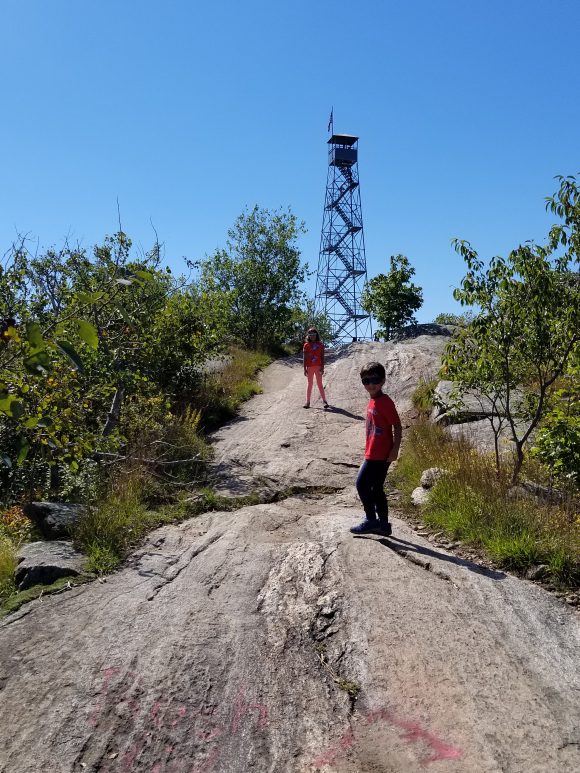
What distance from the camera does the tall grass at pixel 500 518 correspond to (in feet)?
16.7

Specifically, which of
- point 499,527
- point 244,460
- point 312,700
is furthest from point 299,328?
point 312,700

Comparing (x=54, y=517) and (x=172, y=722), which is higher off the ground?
(x=54, y=517)

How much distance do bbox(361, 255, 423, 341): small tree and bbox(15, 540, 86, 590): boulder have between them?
24477 mm

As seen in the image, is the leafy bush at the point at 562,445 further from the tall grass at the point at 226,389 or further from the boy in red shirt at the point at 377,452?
the tall grass at the point at 226,389

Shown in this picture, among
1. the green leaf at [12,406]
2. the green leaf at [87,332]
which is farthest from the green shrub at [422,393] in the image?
the green leaf at [87,332]

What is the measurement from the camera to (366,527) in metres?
5.68

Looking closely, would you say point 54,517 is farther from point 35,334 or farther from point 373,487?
point 35,334

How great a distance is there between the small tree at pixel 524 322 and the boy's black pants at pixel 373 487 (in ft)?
6.55

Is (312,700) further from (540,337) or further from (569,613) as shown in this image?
(540,337)

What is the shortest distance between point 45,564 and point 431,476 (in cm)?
463

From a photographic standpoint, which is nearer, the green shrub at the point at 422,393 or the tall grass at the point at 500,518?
the tall grass at the point at 500,518

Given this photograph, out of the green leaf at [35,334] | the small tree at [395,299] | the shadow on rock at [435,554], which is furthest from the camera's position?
the small tree at [395,299]

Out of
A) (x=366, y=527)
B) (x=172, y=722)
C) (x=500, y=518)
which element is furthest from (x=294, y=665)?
(x=500, y=518)

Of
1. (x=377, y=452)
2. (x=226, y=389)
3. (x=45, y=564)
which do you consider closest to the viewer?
(x=45, y=564)
